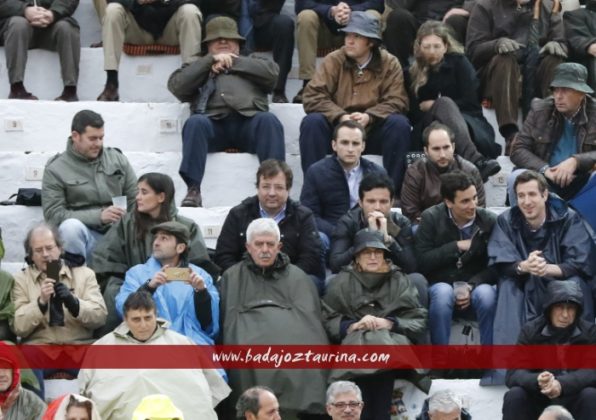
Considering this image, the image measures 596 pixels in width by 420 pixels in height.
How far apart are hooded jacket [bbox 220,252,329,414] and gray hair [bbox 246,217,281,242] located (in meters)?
0.17

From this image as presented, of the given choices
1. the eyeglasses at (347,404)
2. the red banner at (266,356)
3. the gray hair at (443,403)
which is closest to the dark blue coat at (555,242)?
the red banner at (266,356)

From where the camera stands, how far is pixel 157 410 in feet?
37.8

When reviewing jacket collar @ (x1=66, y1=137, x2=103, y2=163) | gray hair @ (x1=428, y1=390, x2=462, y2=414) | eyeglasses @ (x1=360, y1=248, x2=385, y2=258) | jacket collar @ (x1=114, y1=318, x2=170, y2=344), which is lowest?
gray hair @ (x1=428, y1=390, x2=462, y2=414)

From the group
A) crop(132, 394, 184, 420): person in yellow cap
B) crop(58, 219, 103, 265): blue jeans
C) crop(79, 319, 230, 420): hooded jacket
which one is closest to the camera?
crop(132, 394, 184, 420): person in yellow cap

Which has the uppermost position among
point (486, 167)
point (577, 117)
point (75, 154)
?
point (577, 117)

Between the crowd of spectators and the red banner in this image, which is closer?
the red banner

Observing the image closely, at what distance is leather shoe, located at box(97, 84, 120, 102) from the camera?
627 inches

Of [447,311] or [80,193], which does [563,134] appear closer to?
[447,311]

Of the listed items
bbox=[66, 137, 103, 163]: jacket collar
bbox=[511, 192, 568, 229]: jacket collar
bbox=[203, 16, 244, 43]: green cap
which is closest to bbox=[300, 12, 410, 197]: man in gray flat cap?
bbox=[203, 16, 244, 43]: green cap

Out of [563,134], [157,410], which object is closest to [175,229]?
[157,410]

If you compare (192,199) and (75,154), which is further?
(192,199)

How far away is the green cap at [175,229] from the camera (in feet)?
43.1

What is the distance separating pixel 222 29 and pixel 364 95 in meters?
1.19

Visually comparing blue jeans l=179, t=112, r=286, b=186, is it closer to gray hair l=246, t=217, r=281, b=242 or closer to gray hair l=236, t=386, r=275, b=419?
gray hair l=246, t=217, r=281, b=242
